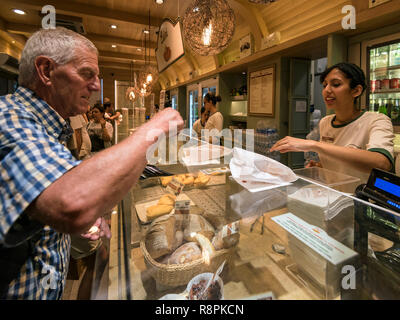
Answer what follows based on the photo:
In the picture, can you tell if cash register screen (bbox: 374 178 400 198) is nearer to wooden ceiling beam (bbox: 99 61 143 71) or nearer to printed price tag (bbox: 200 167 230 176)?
printed price tag (bbox: 200 167 230 176)

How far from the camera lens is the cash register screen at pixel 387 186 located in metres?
0.71

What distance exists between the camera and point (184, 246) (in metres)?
0.82

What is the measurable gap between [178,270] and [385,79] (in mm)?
3303

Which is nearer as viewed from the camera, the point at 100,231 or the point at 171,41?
the point at 100,231

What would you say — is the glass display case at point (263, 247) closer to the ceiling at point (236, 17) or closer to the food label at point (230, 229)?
the food label at point (230, 229)

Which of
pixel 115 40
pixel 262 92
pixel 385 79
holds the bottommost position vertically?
pixel 385 79

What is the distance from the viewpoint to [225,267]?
2.44 feet

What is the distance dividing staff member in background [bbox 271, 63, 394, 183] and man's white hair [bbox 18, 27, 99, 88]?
3.48 ft

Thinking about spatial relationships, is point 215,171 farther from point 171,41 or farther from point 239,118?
point 239,118

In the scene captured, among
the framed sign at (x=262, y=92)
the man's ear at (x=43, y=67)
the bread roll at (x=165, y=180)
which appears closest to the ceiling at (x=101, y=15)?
the framed sign at (x=262, y=92)

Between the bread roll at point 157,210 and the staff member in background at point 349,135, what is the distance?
0.70 metres

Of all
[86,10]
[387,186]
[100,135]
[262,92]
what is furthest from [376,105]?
[86,10]

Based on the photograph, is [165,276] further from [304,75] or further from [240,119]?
[240,119]
